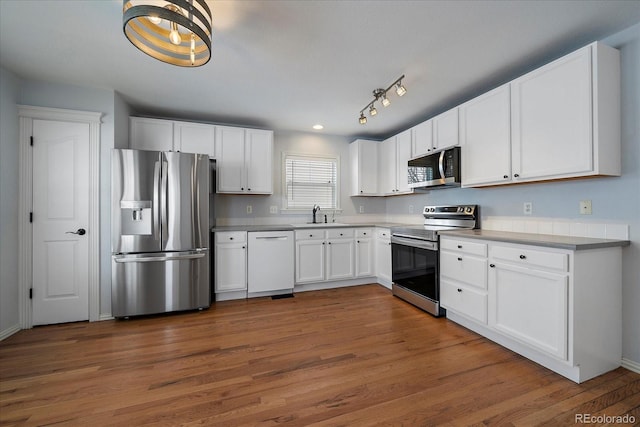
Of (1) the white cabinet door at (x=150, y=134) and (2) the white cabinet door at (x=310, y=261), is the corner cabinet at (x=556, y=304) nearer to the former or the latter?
(2) the white cabinet door at (x=310, y=261)

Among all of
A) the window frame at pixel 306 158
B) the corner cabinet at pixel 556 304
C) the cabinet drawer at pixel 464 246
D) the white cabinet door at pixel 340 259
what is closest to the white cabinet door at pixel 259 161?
the window frame at pixel 306 158

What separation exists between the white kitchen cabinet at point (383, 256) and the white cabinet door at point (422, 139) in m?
1.16

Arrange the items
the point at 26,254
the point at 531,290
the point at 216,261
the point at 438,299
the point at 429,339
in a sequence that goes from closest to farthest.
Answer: the point at 531,290 < the point at 429,339 < the point at 26,254 < the point at 438,299 < the point at 216,261

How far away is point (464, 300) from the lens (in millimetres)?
2520

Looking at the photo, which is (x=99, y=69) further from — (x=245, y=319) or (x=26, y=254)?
(x=245, y=319)

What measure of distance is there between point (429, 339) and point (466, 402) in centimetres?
78

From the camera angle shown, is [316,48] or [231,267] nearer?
[316,48]

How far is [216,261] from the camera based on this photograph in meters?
3.36

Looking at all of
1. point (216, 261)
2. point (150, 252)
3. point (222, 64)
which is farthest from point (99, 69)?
point (216, 261)

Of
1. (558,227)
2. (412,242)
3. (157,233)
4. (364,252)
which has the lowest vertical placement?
(364,252)

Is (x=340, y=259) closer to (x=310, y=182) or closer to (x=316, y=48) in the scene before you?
(x=310, y=182)

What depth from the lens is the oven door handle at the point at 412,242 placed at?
287 cm

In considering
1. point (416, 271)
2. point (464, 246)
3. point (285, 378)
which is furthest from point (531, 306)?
point (285, 378)

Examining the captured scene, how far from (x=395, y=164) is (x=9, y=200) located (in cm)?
450
